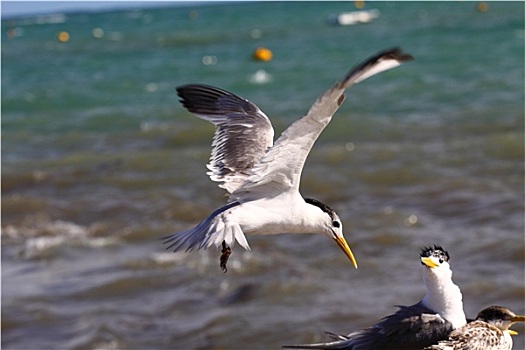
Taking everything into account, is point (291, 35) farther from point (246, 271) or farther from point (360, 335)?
point (360, 335)

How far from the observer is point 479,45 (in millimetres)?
25250

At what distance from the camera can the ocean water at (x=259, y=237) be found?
25.4ft

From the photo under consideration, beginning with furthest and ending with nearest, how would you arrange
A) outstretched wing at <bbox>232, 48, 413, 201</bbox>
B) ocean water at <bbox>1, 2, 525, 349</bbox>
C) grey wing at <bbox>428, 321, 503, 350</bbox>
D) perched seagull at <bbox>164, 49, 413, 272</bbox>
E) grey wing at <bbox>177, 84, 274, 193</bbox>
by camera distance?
ocean water at <bbox>1, 2, 525, 349</bbox> → grey wing at <bbox>177, 84, 274, 193</bbox> → grey wing at <bbox>428, 321, 503, 350</bbox> → perched seagull at <bbox>164, 49, 413, 272</bbox> → outstretched wing at <bbox>232, 48, 413, 201</bbox>

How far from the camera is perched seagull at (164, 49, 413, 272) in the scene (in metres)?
3.46

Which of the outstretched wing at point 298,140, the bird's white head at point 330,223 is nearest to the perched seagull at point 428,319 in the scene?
the bird's white head at point 330,223

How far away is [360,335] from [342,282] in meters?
3.98

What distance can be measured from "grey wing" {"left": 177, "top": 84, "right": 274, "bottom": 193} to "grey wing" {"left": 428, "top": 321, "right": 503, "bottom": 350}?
1.16 metres

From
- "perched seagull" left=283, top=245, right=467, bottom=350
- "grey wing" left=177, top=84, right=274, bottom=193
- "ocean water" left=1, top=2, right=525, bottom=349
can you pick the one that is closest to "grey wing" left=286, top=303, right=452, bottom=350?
"perched seagull" left=283, top=245, right=467, bottom=350

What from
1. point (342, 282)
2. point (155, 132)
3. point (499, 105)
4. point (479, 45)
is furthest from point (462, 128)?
point (479, 45)

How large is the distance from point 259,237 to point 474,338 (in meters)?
5.40

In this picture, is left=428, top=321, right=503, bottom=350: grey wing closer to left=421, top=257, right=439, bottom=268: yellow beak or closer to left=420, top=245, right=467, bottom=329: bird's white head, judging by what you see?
left=420, top=245, right=467, bottom=329: bird's white head

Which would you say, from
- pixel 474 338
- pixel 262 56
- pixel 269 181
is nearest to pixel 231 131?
pixel 269 181

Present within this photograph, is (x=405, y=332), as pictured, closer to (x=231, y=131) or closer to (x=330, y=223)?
(x=330, y=223)

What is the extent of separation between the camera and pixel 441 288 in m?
4.10
